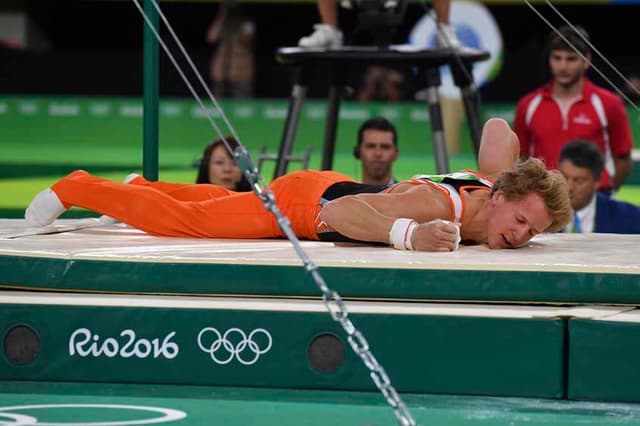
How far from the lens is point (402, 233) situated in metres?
3.75

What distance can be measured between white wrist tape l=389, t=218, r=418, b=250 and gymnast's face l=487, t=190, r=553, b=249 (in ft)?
0.91

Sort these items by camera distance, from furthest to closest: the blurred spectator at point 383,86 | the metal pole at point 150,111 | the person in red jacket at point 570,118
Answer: the blurred spectator at point 383,86
the person in red jacket at point 570,118
the metal pole at point 150,111

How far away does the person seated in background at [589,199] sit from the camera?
18.7 ft

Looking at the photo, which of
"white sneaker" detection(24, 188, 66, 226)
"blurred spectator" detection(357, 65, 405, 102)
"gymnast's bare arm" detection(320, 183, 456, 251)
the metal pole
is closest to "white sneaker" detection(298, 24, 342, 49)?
the metal pole

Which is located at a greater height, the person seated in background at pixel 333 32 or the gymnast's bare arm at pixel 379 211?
the person seated in background at pixel 333 32

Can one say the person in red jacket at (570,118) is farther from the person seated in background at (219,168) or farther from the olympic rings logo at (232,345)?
the olympic rings logo at (232,345)

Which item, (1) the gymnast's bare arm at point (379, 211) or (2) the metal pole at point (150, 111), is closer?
(1) the gymnast's bare arm at point (379, 211)

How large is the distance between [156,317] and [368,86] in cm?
1022

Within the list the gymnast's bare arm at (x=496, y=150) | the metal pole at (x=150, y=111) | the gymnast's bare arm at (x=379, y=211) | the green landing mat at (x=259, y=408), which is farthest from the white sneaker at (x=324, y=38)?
the green landing mat at (x=259, y=408)

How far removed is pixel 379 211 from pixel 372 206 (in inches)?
1.2

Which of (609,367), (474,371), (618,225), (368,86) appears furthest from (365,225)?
(368,86)

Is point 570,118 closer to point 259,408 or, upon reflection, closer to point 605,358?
point 605,358

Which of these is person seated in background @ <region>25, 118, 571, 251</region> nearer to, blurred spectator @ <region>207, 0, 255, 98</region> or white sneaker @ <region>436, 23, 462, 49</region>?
white sneaker @ <region>436, 23, 462, 49</region>

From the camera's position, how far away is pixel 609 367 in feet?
11.1
